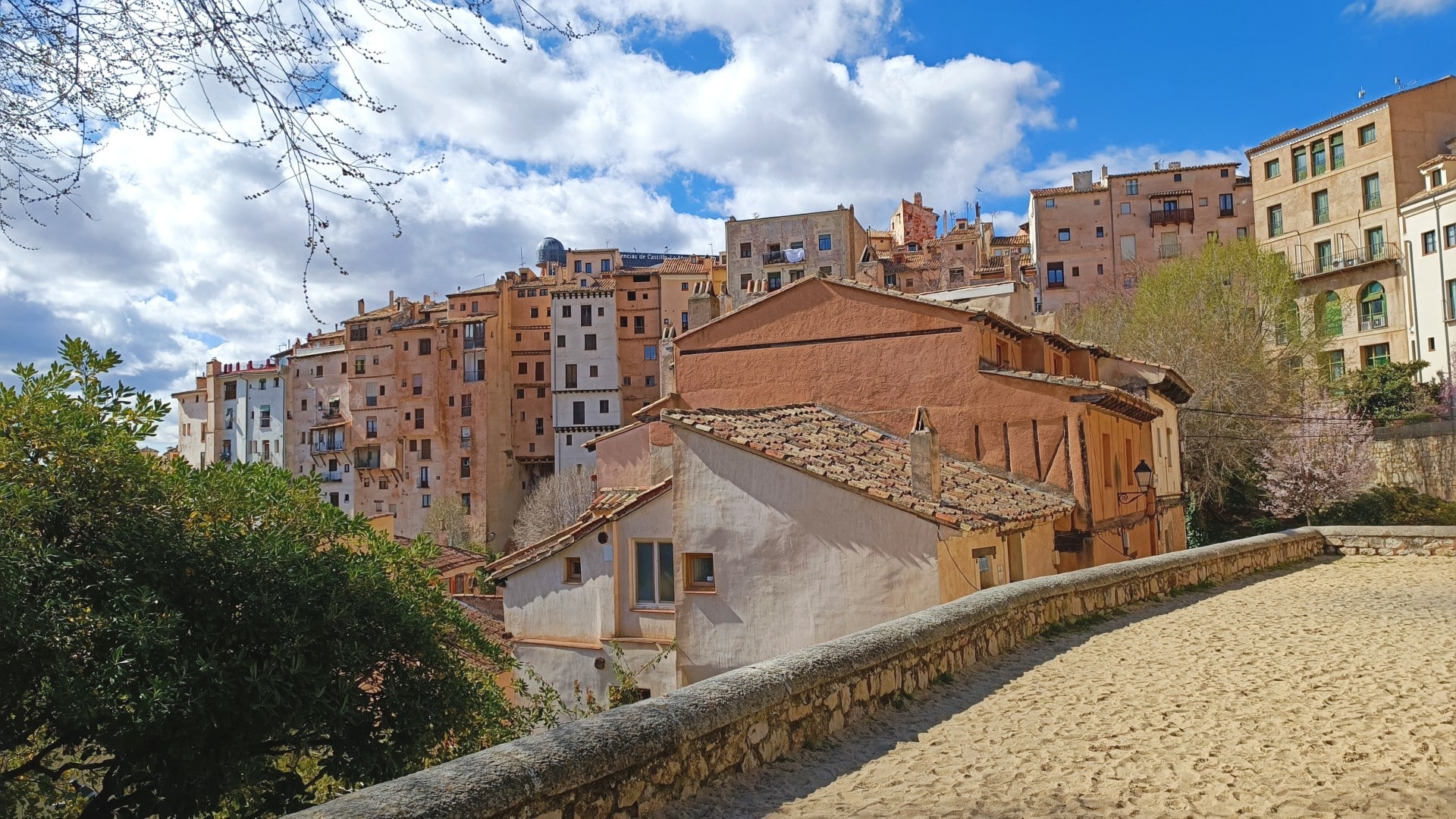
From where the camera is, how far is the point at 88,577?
6.56 m

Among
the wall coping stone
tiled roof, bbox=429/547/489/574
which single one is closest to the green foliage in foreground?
the wall coping stone

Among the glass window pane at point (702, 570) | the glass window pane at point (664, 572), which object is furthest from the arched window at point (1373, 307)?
the glass window pane at point (702, 570)

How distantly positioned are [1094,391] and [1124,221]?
53229 mm

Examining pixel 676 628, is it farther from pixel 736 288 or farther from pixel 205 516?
pixel 736 288

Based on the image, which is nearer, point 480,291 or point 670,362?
point 670,362

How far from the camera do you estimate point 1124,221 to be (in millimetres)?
65250

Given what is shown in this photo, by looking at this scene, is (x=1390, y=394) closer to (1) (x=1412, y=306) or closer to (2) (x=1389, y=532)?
(1) (x=1412, y=306)

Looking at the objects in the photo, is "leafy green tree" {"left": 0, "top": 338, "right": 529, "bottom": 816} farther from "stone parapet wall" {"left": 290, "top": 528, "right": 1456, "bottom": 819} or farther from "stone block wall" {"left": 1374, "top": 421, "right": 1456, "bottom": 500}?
"stone block wall" {"left": 1374, "top": 421, "right": 1456, "bottom": 500}

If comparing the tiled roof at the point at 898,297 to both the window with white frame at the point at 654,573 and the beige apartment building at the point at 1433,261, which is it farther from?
the beige apartment building at the point at 1433,261

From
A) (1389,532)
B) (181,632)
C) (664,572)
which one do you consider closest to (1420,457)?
(1389,532)

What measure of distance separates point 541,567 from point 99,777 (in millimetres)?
10803

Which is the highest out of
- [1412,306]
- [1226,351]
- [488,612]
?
[1412,306]

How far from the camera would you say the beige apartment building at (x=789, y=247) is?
62781 millimetres

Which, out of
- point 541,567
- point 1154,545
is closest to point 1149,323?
point 1154,545
